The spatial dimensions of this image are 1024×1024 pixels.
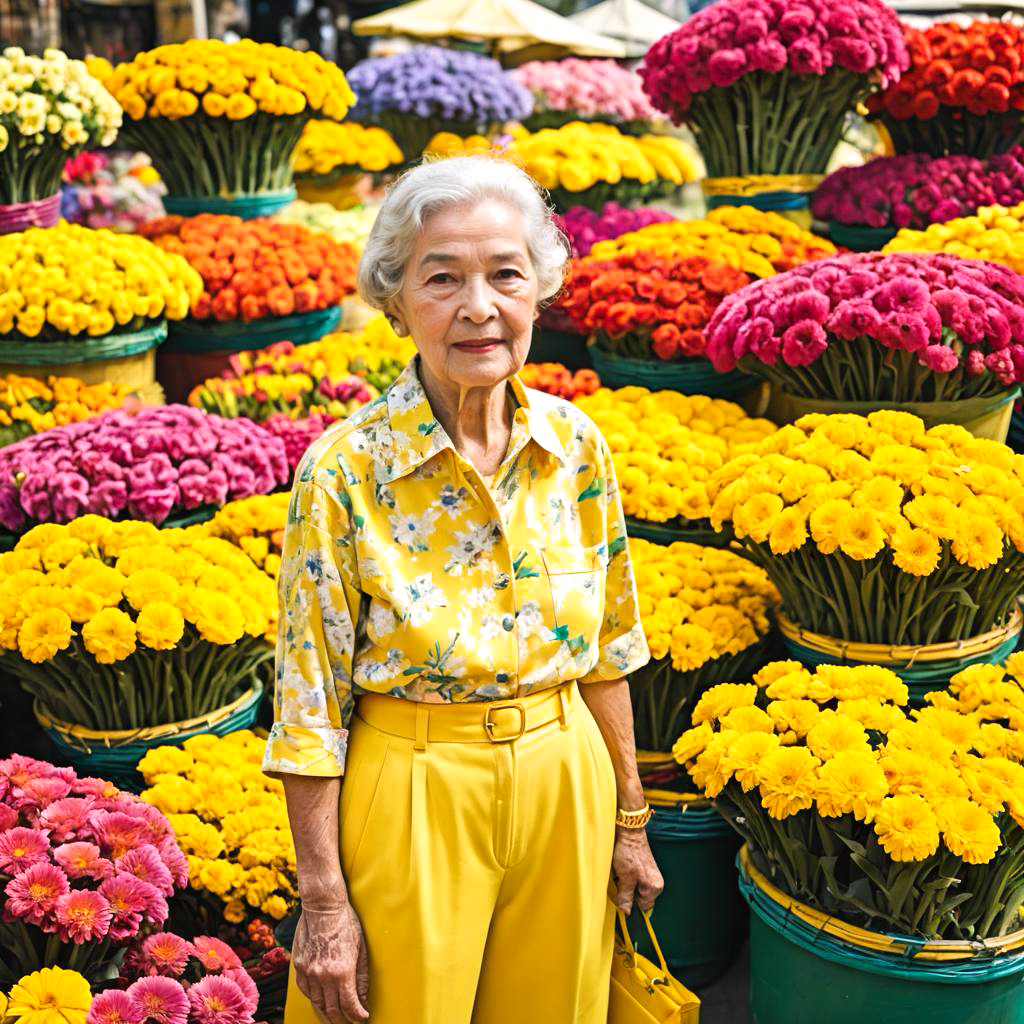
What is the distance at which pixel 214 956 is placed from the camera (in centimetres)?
221

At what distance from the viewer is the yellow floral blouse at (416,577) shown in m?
1.79

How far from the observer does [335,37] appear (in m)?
14.0

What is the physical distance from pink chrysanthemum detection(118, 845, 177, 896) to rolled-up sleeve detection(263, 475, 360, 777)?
563 millimetres

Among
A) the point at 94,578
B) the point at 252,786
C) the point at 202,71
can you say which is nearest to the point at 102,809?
the point at 252,786

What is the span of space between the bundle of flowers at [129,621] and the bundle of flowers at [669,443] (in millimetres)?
1003

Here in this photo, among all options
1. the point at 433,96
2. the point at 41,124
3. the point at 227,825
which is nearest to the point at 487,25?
the point at 433,96

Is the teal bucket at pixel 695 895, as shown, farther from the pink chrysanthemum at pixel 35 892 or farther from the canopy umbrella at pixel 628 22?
the canopy umbrella at pixel 628 22

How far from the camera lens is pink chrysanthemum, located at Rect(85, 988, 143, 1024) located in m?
1.93

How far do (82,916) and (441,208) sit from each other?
1265 mm

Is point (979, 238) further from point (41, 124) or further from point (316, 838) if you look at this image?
point (41, 124)

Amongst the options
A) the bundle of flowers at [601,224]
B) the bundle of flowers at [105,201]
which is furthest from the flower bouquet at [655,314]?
the bundle of flowers at [105,201]

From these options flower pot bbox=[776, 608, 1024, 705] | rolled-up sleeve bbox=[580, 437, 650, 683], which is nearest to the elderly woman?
rolled-up sleeve bbox=[580, 437, 650, 683]

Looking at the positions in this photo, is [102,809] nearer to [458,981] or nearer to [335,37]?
[458,981]

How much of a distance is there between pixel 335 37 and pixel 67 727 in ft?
41.1
